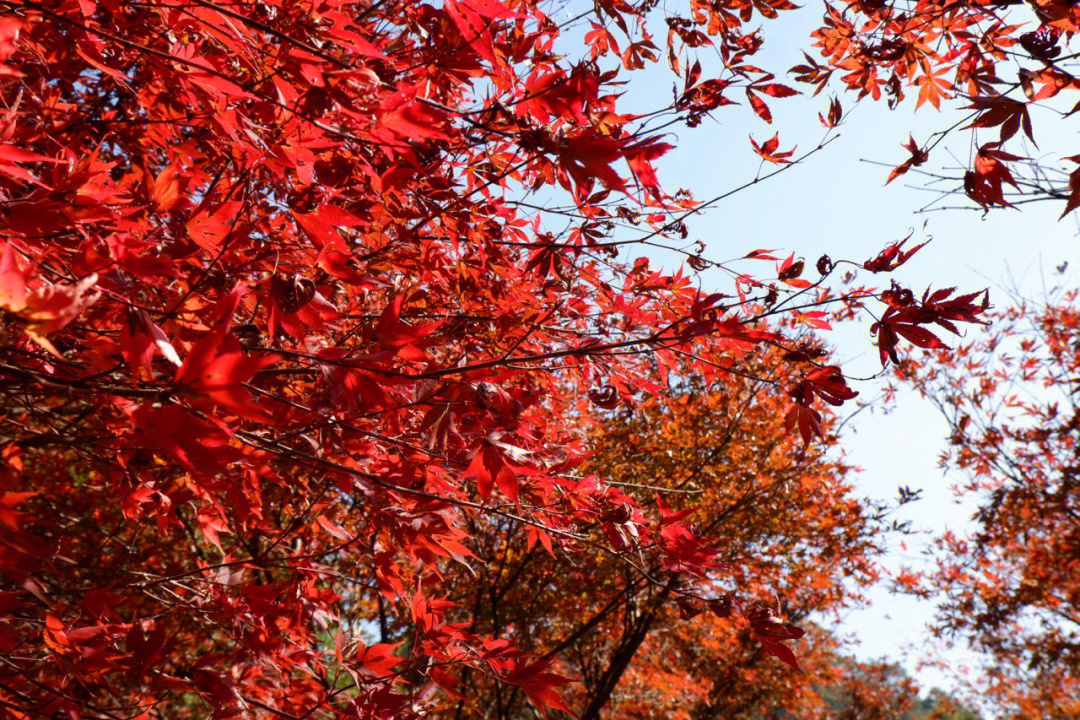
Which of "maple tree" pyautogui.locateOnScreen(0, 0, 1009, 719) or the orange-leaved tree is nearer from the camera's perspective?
"maple tree" pyautogui.locateOnScreen(0, 0, 1009, 719)

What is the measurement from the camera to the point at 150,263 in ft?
3.97

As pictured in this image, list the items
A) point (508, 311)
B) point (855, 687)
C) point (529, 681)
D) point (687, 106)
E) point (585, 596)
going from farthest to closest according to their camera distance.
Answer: point (855, 687), point (585, 596), point (508, 311), point (687, 106), point (529, 681)

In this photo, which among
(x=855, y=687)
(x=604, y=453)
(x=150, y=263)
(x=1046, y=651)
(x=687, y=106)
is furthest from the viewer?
(x=855, y=687)

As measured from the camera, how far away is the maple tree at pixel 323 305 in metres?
1.19

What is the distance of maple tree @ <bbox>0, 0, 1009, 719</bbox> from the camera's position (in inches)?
Answer: 46.7

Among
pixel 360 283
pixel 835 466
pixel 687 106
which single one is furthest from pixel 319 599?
pixel 835 466

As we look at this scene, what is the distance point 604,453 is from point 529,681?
2957 mm

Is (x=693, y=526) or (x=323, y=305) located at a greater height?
(x=693, y=526)

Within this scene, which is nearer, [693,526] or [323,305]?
[323,305]

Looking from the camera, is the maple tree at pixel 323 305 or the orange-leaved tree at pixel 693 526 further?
the orange-leaved tree at pixel 693 526

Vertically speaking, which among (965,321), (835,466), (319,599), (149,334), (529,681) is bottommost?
(319,599)

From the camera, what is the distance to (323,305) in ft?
4.25

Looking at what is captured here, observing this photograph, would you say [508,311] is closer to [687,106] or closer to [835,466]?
[687,106]

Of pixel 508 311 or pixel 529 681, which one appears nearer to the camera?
pixel 529 681
